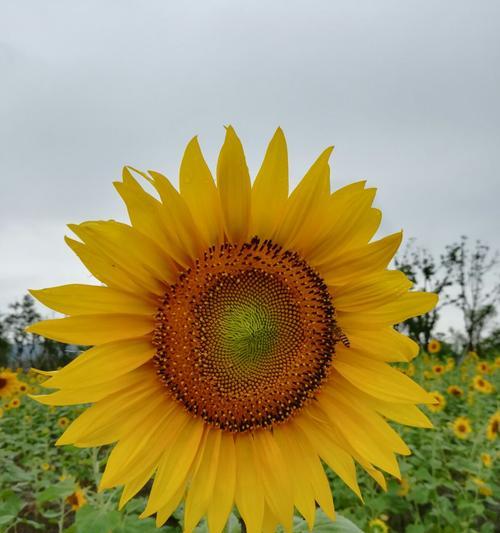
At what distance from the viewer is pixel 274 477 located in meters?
1.85

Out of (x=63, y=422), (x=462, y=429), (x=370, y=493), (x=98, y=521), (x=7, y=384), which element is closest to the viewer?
(x=98, y=521)

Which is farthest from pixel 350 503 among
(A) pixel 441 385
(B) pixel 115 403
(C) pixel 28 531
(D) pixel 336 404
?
(A) pixel 441 385

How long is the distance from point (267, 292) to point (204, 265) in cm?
22

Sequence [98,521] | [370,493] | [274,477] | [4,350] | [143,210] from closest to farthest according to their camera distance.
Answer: [143,210] < [274,477] < [98,521] < [370,493] < [4,350]

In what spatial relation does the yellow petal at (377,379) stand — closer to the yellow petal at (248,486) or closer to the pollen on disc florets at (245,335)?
the pollen on disc florets at (245,335)

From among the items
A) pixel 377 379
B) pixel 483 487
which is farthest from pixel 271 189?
pixel 483 487

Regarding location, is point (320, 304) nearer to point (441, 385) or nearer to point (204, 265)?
point (204, 265)

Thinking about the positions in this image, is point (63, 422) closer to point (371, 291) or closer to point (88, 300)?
point (88, 300)

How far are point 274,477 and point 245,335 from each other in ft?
1.56

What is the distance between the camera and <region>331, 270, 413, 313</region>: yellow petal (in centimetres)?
177

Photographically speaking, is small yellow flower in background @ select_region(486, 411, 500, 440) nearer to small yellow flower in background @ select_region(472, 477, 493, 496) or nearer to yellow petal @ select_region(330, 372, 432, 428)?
small yellow flower in background @ select_region(472, 477, 493, 496)

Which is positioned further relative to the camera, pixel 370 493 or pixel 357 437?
pixel 370 493

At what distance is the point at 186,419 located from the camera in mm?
1851

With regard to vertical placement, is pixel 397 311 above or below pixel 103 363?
Answer: above
